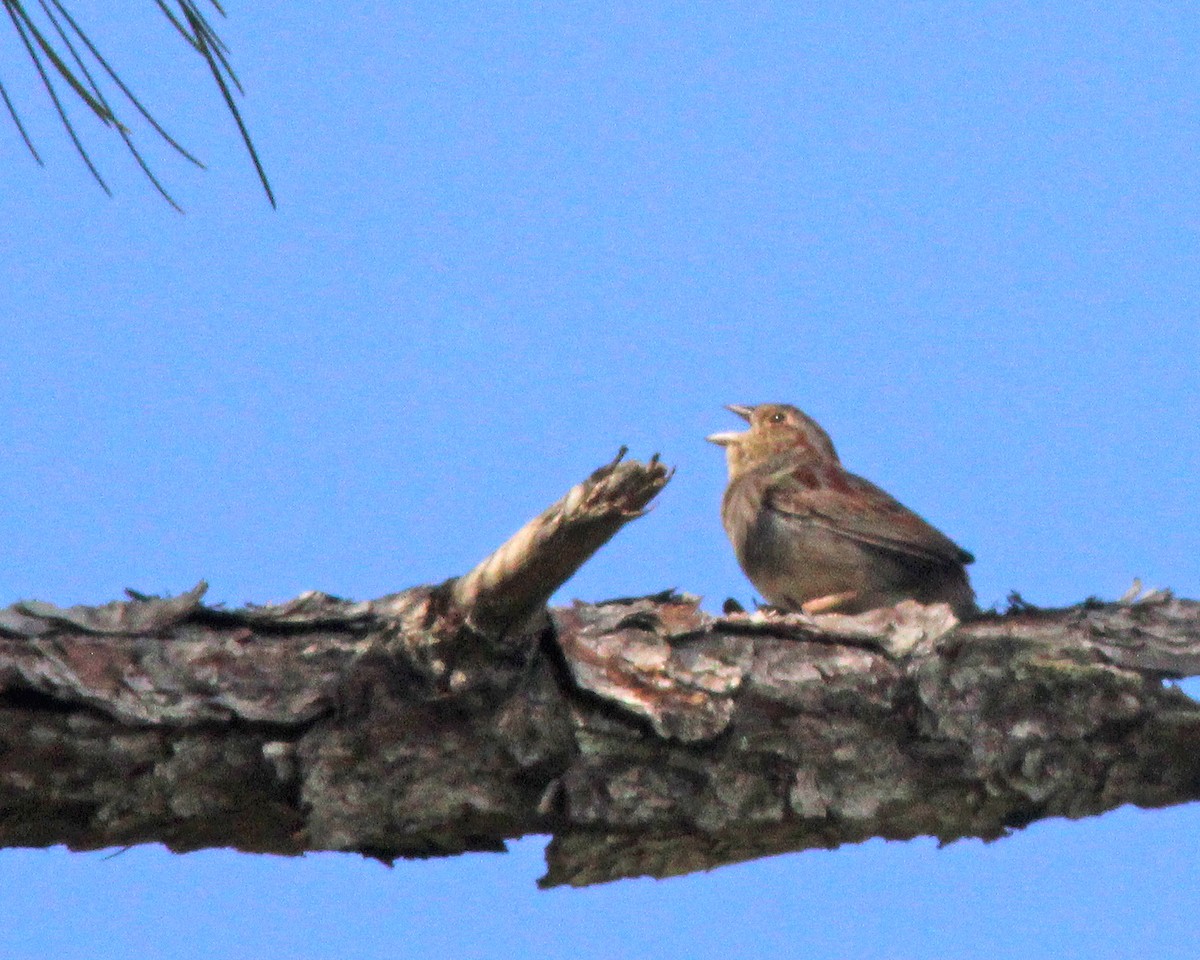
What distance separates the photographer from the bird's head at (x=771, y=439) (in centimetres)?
920

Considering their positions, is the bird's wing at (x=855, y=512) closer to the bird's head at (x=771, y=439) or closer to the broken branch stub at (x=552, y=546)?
the bird's head at (x=771, y=439)

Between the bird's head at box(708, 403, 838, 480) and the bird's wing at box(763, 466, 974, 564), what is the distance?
796mm

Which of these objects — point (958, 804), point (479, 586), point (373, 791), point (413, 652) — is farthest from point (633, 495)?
point (958, 804)

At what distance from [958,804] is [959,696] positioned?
25 centimetres

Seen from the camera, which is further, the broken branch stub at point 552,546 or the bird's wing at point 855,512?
the bird's wing at point 855,512

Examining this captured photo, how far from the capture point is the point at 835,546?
7.55 m

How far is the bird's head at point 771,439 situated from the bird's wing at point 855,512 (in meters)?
0.80

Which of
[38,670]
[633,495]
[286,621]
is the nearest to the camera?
[633,495]

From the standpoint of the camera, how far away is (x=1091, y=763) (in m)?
4.13

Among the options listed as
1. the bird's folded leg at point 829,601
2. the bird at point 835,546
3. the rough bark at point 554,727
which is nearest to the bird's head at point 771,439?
the bird at point 835,546

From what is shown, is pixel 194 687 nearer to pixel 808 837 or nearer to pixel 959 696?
pixel 808 837

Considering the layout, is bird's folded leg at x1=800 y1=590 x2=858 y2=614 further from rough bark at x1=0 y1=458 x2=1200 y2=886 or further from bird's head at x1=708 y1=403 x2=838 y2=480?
rough bark at x1=0 y1=458 x2=1200 y2=886

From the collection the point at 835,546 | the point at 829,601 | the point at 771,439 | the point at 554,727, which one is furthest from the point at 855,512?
the point at 554,727

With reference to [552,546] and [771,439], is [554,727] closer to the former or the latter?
[552,546]
